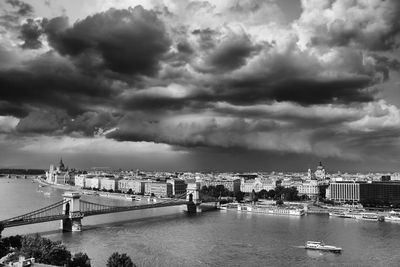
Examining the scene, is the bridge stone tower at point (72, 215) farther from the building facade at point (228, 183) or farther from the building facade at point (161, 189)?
the building facade at point (228, 183)

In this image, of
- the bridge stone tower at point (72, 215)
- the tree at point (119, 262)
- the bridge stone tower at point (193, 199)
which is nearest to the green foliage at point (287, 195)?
the bridge stone tower at point (193, 199)

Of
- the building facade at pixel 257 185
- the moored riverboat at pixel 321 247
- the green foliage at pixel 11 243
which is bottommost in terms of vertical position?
the moored riverboat at pixel 321 247

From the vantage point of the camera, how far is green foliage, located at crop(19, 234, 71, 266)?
15438 mm


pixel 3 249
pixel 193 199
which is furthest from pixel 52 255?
pixel 193 199

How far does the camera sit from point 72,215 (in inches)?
1075

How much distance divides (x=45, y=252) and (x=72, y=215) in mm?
11823

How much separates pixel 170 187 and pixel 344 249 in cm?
4304

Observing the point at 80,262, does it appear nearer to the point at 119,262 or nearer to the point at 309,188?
the point at 119,262

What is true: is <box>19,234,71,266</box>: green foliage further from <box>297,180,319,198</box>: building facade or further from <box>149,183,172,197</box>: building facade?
<box>297,180,319,198</box>: building facade

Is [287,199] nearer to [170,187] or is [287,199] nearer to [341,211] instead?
[341,211]

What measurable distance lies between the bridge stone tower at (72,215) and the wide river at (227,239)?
0.61 m

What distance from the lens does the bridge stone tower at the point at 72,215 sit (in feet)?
88.6

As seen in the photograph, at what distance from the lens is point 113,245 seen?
21953 mm

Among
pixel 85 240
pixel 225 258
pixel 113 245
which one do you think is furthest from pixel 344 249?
pixel 85 240
